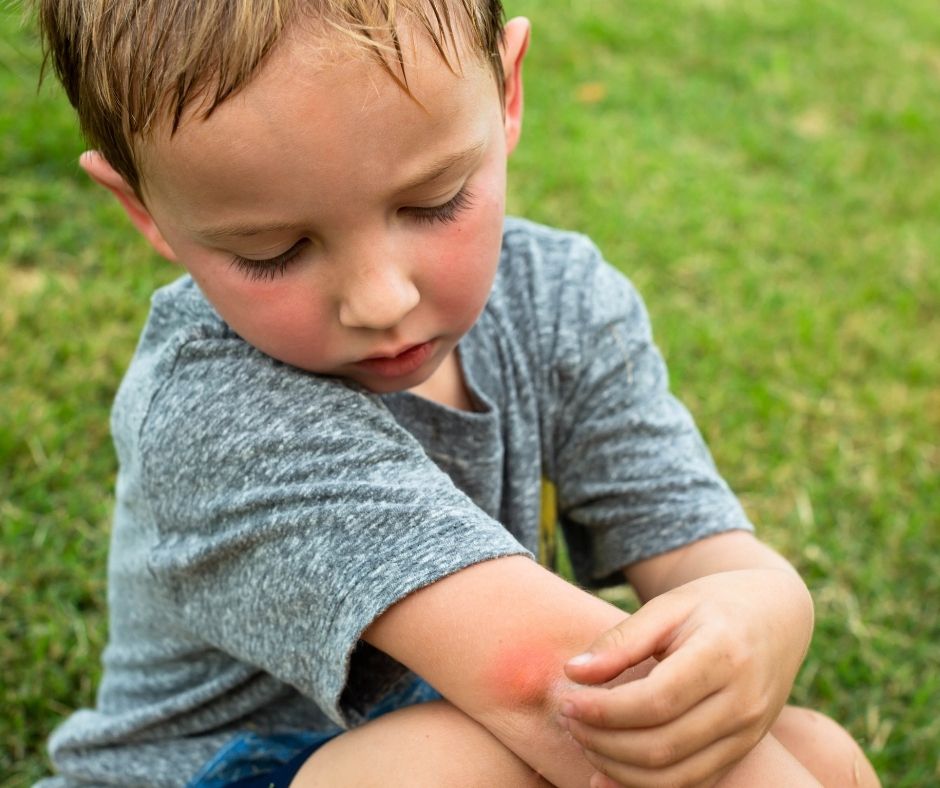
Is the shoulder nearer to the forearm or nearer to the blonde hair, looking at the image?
the blonde hair

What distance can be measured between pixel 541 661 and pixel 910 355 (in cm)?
208

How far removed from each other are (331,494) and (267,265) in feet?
0.84

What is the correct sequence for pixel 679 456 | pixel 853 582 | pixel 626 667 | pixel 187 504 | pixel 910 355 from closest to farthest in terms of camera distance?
pixel 626 667, pixel 187 504, pixel 679 456, pixel 853 582, pixel 910 355

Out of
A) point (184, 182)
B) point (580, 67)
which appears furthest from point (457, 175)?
point (580, 67)

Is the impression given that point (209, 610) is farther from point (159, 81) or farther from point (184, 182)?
point (159, 81)

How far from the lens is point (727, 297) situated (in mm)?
3145

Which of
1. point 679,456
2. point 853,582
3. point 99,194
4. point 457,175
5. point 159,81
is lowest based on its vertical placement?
point 853,582

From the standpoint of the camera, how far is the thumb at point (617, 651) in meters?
1.13

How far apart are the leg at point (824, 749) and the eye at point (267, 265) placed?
2.81ft

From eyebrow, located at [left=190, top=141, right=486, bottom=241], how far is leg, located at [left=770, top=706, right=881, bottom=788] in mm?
831

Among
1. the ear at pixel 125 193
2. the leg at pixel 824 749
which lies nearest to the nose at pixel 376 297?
the ear at pixel 125 193

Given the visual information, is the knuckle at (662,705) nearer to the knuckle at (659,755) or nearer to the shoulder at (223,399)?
the knuckle at (659,755)

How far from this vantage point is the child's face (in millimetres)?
1146

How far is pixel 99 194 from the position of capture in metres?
3.12
